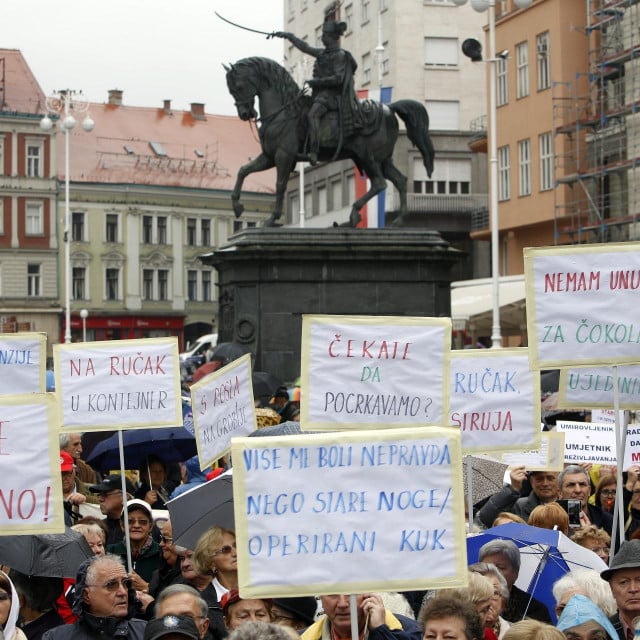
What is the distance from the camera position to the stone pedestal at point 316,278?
27.1 metres

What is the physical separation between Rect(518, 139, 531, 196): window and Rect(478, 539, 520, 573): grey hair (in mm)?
43509

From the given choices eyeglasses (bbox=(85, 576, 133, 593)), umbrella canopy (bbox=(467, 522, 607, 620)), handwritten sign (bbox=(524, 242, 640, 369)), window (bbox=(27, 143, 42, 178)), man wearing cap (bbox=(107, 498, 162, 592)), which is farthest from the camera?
window (bbox=(27, 143, 42, 178))

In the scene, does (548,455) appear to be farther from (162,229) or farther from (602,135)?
(162,229)

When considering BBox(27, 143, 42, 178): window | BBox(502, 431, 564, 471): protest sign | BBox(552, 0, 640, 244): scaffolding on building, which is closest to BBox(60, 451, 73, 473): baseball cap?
BBox(502, 431, 564, 471): protest sign

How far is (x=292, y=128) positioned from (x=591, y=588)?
20.2m

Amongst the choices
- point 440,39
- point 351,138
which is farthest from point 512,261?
point 351,138

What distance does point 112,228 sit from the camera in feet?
297

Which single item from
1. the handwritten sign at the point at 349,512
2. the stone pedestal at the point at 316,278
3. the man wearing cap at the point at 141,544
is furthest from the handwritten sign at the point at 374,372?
the stone pedestal at the point at 316,278

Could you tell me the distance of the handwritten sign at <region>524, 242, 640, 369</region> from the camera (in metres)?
8.39

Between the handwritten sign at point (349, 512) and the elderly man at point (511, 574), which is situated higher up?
the handwritten sign at point (349, 512)

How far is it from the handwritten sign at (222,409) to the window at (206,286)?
82.5 meters

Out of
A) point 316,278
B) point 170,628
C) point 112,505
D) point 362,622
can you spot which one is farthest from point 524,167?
point 170,628

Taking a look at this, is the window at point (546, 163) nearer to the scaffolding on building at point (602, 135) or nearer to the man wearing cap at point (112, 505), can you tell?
the scaffolding on building at point (602, 135)

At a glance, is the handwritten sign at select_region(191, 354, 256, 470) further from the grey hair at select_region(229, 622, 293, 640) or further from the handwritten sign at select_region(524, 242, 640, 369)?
the grey hair at select_region(229, 622, 293, 640)
